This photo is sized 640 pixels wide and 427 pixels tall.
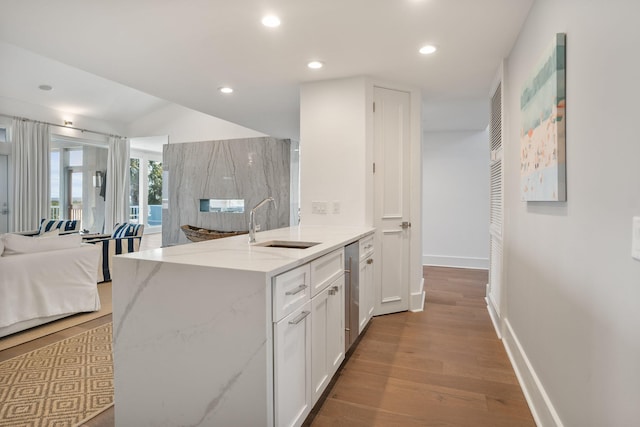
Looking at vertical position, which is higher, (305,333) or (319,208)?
(319,208)

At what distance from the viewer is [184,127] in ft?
28.6

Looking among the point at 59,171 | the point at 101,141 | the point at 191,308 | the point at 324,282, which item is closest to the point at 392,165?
the point at 324,282

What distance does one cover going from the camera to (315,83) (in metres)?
3.48

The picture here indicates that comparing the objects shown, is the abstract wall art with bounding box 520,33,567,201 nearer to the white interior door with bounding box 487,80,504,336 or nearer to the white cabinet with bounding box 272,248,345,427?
the white interior door with bounding box 487,80,504,336

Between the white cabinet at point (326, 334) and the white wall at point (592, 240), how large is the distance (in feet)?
3.64

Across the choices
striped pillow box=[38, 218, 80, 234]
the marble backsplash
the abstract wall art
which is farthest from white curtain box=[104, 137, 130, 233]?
the abstract wall art

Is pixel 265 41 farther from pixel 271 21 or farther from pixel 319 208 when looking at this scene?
pixel 319 208

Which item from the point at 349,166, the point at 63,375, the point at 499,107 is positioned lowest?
the point at 63,375

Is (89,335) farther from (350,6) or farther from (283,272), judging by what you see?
(350,6)

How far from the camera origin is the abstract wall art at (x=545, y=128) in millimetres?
1520

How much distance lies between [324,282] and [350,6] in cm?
171

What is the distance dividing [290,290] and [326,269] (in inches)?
19.6

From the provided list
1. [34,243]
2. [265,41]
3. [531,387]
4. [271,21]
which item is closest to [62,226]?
[34,243]

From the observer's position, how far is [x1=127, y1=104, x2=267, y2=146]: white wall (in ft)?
27.4
